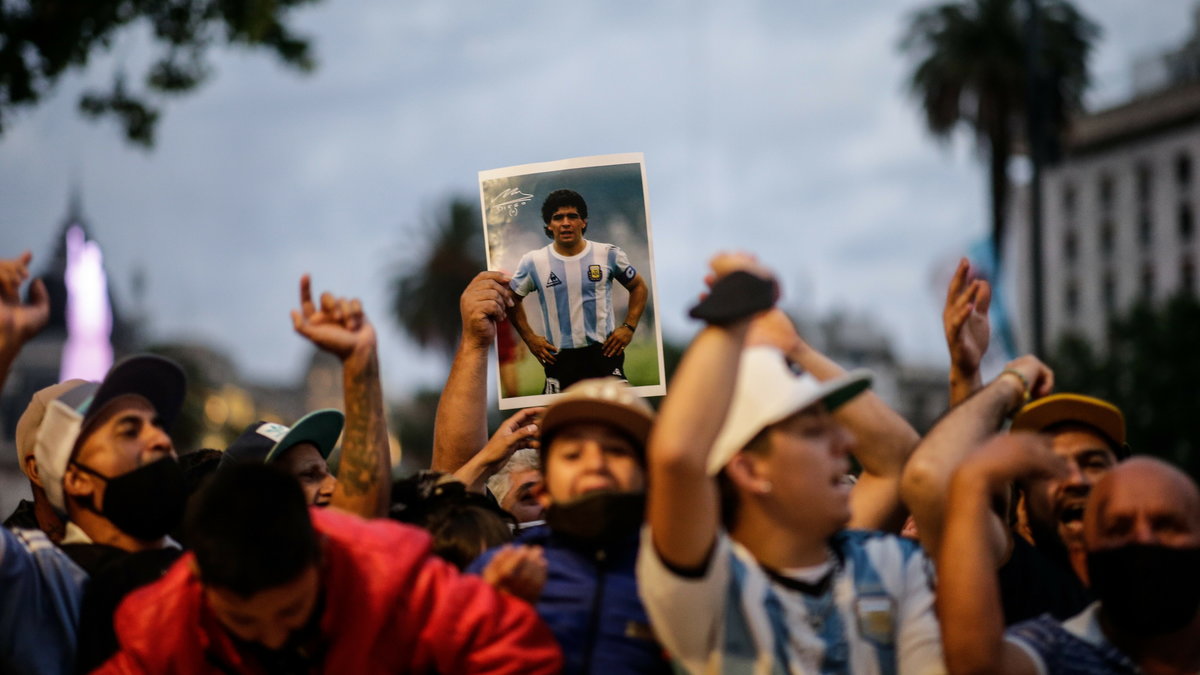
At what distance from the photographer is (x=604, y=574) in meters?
2.82

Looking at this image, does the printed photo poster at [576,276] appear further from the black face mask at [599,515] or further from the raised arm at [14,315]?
the raised arm at [14,315]

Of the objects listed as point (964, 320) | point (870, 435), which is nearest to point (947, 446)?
point (870, 435)

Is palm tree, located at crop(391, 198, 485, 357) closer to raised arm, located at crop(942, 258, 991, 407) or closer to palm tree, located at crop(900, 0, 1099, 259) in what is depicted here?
palm tree, located at crop(900, 0, 1099, 259)

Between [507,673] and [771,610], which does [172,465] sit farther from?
Answer: [771,610]

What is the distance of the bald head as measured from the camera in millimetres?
2750

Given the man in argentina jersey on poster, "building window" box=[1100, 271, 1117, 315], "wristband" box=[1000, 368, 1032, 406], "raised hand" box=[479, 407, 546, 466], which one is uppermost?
the man in argentina jersey on poster

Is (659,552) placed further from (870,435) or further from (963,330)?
(963,330)

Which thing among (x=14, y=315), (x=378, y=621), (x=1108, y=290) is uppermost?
(x=14, y=315)

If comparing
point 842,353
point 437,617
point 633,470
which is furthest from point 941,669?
point 842,353

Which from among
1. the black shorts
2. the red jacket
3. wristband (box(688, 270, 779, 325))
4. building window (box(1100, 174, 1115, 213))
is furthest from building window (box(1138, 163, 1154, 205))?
the red jacket

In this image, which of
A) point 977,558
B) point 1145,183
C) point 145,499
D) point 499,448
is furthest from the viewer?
point 1145,183

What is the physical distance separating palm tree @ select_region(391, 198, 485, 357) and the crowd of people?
40.1m

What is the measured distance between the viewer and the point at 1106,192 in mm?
73688

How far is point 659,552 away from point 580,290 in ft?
4.98
